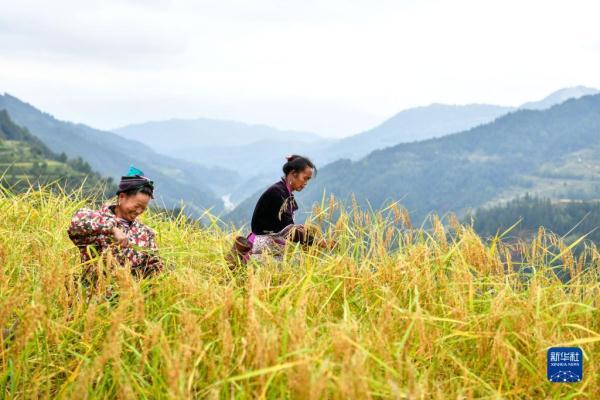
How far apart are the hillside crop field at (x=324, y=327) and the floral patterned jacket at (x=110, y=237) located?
0.79 feet

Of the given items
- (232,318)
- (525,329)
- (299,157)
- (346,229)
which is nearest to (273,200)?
(299,157)

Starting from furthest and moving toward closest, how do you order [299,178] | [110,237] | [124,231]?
[299,178]
[124,231]
[110,237]

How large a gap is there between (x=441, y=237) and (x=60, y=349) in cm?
266

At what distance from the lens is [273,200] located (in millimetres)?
6215

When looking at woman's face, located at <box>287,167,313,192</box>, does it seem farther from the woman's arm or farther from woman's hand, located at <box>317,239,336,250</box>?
the woman's arm

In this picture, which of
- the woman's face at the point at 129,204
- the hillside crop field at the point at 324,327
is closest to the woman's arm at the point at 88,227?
the hillside crop field at the point at 324,327

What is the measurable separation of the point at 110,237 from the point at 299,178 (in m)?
2.40

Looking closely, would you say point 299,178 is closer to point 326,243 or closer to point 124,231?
point 326,243

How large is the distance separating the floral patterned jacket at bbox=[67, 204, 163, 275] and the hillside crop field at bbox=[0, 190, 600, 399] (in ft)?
0.79

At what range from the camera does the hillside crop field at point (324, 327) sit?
264 centimetres

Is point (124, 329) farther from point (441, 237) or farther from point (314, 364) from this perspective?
point (441, 237)

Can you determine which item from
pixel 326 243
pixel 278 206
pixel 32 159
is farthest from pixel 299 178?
pixel 32 159

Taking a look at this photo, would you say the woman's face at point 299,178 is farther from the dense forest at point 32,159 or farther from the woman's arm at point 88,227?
the dense forest at point 32,159

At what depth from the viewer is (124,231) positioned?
4.68m
